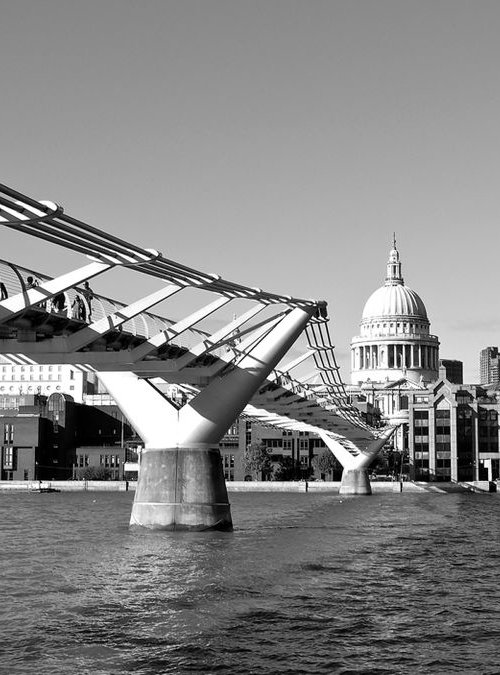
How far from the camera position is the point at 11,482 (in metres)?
147

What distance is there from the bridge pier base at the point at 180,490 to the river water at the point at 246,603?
1.02 m

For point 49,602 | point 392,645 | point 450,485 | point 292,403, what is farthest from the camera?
point 450,485

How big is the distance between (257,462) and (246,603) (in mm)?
122313

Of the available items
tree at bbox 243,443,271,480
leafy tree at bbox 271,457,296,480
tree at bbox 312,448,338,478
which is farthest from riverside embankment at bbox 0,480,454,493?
leafy tree at bbox 271,457,296,480

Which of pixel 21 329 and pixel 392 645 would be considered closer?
pixel 392 645

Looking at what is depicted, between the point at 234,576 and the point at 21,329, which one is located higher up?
the point at 21,329

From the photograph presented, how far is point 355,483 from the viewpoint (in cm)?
12150

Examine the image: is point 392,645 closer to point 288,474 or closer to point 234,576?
point 234,576

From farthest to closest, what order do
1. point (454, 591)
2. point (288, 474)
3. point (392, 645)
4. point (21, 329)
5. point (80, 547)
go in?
point (288, 474) < point (80, 547) < point (21, 329) < point (454, 591) < point (392, 645)

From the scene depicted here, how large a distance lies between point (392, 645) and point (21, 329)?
695 inches

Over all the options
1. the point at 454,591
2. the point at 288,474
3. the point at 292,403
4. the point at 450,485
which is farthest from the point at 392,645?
the point at 288,474

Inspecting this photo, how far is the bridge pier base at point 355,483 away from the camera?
4749 inches

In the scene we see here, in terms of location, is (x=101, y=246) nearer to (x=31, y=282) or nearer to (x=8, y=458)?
(x=31, y=282)

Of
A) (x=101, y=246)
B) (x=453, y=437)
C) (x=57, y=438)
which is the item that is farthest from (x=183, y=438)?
(x=57, y=438)
